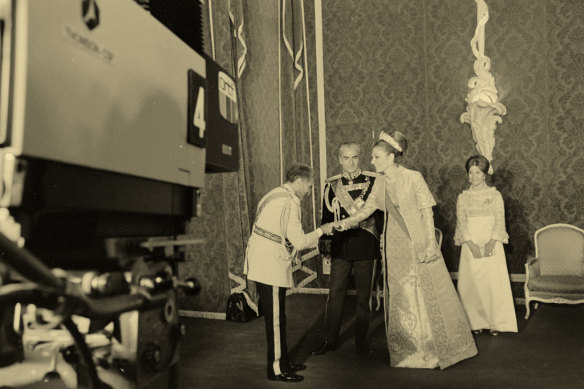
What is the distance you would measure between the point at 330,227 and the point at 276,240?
0.43 metres

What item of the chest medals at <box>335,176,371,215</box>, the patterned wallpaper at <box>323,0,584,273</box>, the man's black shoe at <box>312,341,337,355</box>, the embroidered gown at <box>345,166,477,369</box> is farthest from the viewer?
the patterned wallpaper at <box>323,0,584,273</box>

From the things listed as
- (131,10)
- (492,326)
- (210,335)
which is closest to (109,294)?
(131,10)

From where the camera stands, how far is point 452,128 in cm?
527

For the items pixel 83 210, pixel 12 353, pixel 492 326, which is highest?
pixel 83 210

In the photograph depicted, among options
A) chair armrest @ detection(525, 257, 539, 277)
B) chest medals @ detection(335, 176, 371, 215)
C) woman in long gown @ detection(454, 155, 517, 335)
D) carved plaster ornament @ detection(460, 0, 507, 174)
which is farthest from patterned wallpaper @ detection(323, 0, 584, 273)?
chest medals @ detection(335, 176, 371, 215)

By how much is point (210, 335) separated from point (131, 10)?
3318 millimetres

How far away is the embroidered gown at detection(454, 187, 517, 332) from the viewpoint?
13.0 feet

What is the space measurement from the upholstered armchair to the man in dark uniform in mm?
1769

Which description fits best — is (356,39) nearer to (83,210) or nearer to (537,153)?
(537,153)

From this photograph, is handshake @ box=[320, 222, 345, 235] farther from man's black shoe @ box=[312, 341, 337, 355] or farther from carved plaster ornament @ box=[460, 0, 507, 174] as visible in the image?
carved plaster ornament @ box=[460, 0, 507, 174]

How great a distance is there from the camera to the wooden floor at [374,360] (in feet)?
9.07

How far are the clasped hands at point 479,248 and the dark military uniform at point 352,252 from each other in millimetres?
981

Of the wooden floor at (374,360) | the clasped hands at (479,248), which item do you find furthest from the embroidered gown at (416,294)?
the clasped hands at (479,248)

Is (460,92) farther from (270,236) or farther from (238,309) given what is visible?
(270,236)
